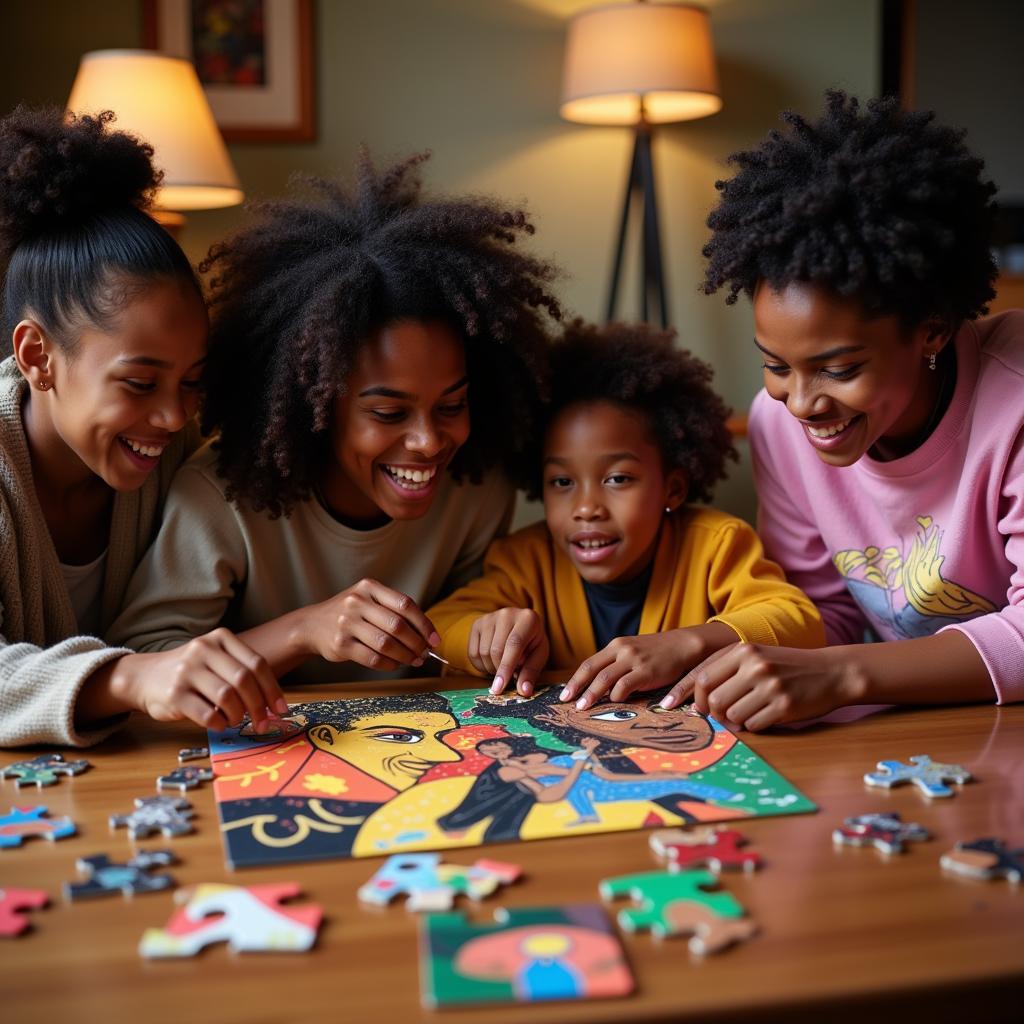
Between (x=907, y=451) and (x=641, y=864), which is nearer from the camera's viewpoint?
(x=641, y=864)

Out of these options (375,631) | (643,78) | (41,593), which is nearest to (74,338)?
(41,593)

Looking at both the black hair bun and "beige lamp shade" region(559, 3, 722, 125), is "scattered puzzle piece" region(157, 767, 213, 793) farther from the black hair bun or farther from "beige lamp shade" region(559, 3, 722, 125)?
"beige lamp shade" region(559, 3, 722, 125)

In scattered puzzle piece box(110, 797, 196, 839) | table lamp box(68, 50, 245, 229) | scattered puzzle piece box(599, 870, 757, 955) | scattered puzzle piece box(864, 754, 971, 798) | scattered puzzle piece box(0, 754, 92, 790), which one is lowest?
scattered puzzle piece box(0, 754, 92, 790)

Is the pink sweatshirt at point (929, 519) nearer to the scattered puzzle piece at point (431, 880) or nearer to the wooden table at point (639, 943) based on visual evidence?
the wooden table at point (639, 943)

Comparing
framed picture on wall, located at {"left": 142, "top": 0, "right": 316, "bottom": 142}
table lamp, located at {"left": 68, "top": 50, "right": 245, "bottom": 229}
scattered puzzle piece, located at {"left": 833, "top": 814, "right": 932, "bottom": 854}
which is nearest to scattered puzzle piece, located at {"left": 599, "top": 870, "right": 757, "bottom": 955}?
scattered puzzle piece, located at {"left": 833, "top": 814, "right": 932, "bottom": 854}

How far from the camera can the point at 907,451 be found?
5.17ft

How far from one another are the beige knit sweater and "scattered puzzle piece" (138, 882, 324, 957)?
404 mm

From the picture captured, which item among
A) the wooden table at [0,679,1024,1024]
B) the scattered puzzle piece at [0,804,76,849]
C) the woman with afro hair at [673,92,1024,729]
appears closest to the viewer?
the wooden table at [0,679,1024,1024]

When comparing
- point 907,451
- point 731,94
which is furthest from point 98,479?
point 731,94

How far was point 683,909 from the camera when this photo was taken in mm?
775

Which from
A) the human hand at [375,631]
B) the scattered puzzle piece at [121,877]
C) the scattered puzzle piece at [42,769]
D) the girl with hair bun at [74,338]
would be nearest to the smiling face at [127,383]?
the girl with hair bun at [74,338]

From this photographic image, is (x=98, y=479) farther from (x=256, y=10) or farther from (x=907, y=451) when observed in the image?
(x=256, y=10)

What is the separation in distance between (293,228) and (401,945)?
1.10 metres

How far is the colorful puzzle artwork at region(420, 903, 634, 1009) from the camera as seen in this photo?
26.9 inches
